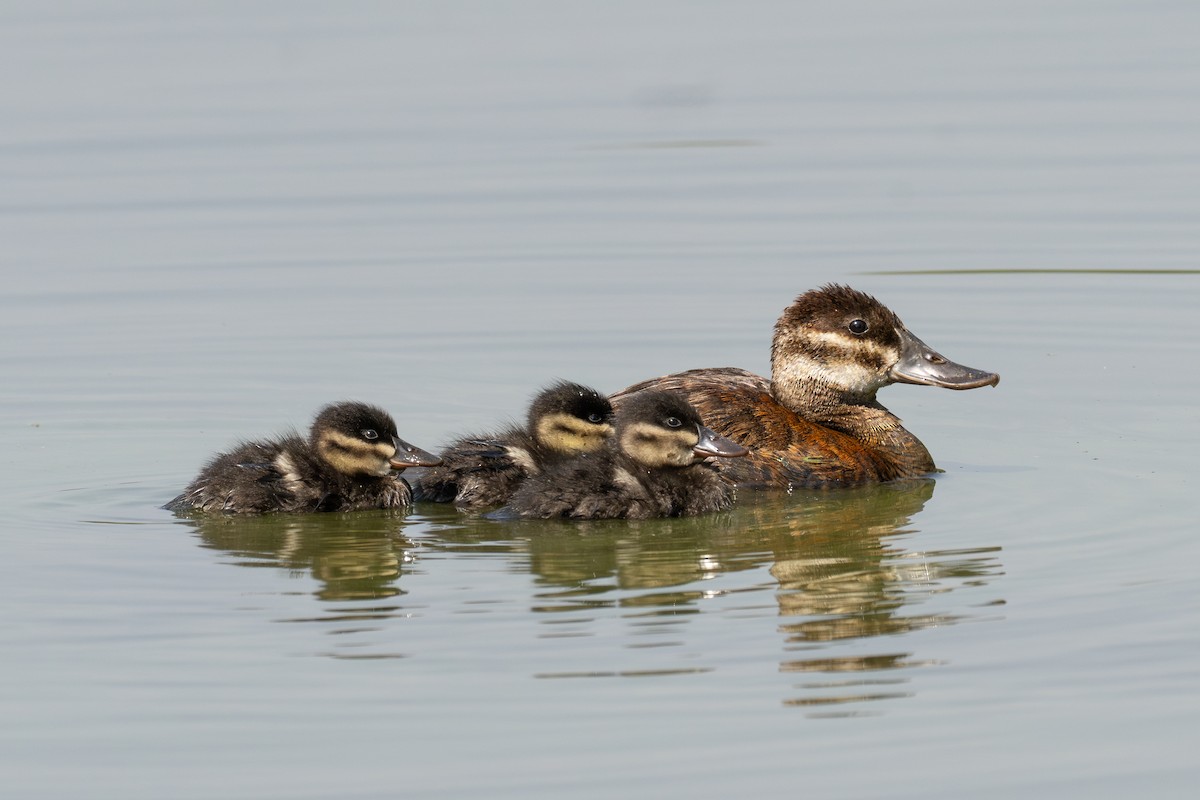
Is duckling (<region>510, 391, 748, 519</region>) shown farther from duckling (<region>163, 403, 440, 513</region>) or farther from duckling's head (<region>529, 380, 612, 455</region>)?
duckling (<region>163, 403, 440, 513</region>)

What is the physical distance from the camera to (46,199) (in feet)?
51.3

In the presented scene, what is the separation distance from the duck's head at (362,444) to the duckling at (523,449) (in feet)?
0.77

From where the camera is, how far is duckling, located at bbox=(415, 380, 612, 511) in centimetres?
951

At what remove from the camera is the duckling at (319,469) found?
9.30 metres

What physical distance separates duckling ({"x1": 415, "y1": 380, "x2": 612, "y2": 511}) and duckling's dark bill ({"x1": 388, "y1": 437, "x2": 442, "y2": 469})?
8.8 inches

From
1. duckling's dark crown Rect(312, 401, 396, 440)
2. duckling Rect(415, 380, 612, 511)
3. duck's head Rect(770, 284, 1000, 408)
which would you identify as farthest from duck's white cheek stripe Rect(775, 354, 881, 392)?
duckling's dark crown Rect(312, 401, 396, 440)

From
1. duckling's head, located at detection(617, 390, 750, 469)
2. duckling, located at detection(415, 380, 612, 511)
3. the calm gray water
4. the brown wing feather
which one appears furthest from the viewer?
the brown wing feather

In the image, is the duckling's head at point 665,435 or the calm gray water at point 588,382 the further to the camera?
the duckling's head at point 665,435

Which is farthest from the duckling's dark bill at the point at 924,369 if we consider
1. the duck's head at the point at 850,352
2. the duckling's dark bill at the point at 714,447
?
the duckling's dark bill at the point at 714,447

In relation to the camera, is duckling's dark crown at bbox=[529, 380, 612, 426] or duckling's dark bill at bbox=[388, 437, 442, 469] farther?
duckling's dark crown at bbox=[529, 380, 612, 426]

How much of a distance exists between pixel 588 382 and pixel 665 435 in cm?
245

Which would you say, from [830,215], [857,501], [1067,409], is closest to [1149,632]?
[857,501]

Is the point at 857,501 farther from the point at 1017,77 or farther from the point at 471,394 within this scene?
the point at 1017,77

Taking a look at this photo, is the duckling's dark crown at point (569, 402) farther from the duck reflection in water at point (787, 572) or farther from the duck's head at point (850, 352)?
the duck's head at point (850, 352)
